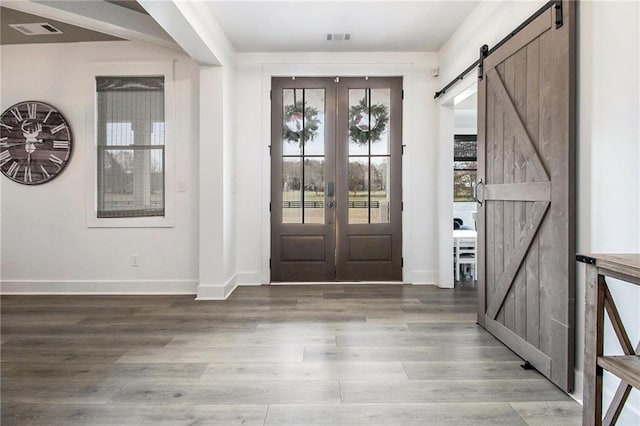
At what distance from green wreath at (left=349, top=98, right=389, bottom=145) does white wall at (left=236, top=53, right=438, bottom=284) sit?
0.93 feet

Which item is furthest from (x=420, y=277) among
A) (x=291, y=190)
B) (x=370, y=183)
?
(x=291, y=190)

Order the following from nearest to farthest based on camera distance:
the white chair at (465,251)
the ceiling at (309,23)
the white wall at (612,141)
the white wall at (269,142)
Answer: the white wall at (612,141)
the ceiling at (309,23)
the white wall at (269,142)
the white chair at (465,251)

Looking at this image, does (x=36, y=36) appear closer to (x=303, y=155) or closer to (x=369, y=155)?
(x=303, y=155)

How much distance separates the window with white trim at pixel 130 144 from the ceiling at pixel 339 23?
119cm

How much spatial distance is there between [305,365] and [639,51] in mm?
2361

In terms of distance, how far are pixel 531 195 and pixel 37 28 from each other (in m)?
4.78

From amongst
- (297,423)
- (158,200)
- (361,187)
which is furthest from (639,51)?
(158,200)

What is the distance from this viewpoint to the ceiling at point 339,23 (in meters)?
3.41

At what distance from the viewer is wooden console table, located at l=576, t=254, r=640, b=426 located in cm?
132

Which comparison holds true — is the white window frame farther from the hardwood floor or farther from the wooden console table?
the wooden console table

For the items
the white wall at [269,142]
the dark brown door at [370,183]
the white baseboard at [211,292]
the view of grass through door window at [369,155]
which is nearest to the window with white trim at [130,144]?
the white wall at [269,142]

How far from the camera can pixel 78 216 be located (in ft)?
13.7

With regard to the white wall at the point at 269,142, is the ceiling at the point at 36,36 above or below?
above

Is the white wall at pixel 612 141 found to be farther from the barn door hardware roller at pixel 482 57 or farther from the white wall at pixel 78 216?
the white wall at pixel 78 216
